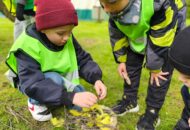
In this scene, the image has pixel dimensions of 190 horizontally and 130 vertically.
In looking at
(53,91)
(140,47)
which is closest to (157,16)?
(140,47)

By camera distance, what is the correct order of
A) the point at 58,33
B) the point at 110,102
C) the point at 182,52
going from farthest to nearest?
the point at 110,102, the point at 58,33, the point at 182,52

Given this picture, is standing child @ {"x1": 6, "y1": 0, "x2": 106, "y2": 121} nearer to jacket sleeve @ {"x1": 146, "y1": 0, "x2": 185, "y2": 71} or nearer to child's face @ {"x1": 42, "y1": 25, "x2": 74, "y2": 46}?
child's face @ {"x1": 42, "y1": 25, "x2": 74, "y2": 46}

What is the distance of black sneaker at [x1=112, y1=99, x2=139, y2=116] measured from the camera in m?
3.18

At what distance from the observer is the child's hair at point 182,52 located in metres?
1.98

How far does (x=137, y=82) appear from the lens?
316 centimetres

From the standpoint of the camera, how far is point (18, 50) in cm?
246

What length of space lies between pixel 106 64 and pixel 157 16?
7.34 feet

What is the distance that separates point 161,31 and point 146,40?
7.6 inches

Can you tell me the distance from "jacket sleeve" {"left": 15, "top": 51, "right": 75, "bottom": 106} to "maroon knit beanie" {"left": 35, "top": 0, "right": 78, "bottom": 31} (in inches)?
9.8

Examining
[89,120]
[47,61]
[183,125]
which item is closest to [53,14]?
[47,61]

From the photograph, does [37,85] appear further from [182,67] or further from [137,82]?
[137,82]

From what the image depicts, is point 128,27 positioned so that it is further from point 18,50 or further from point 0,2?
point 0,2

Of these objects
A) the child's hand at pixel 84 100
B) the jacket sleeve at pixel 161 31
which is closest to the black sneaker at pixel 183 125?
the jacket sleeve at pixel 161 31

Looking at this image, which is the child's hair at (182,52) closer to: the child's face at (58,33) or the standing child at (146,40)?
the standing child at (146,40)
